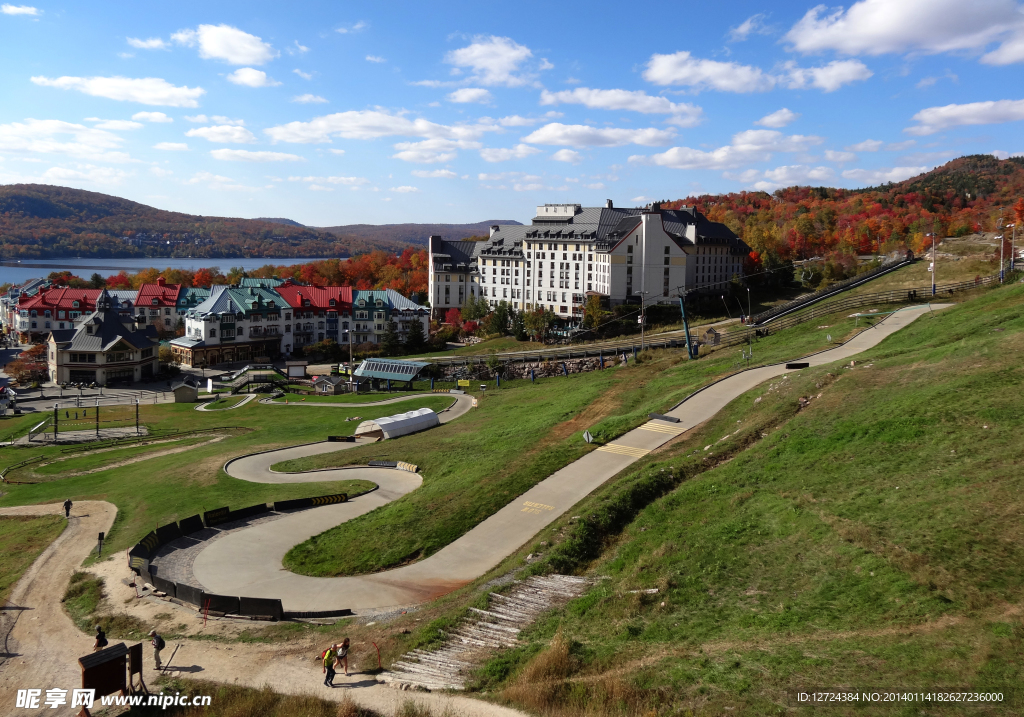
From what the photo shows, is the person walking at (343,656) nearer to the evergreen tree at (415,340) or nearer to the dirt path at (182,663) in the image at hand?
the dirt path at (182,663)

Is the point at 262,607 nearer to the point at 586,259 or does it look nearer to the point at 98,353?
the point at 98,353

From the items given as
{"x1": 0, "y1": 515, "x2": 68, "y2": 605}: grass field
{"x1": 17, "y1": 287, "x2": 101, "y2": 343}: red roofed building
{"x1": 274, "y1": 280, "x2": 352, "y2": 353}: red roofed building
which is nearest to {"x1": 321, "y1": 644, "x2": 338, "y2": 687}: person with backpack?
{"x1": 0, "y1": 515, "x2": 68, "y2": 605}: grass field

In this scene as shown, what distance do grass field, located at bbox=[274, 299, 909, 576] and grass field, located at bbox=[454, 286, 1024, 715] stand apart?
5.21 meters

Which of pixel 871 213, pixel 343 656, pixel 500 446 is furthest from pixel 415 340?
pixel 871 213

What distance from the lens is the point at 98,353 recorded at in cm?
8000

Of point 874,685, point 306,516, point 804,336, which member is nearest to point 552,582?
point 874,685

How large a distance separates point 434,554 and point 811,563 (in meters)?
13.6

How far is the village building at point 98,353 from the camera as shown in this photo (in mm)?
80125

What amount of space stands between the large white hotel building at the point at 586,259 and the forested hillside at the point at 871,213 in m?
15.1

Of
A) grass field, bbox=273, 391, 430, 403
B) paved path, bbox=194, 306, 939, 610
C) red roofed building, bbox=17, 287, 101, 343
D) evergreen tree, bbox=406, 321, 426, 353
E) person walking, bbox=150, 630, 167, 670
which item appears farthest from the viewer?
red roofed building, bbox=17, 287, 101, 343

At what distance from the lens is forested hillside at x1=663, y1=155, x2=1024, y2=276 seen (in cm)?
11256

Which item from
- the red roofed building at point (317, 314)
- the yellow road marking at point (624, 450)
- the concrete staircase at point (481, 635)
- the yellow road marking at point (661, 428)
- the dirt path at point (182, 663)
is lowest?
the dirt path at point (182, 663)

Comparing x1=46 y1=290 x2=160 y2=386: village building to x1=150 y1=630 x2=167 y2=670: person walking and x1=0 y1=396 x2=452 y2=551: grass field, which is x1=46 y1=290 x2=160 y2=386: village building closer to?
x1=0 y1=396 x2=452 y2=551: grass field

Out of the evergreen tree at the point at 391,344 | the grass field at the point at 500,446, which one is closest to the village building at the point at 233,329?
the evergreen tree at the point at 391,344
